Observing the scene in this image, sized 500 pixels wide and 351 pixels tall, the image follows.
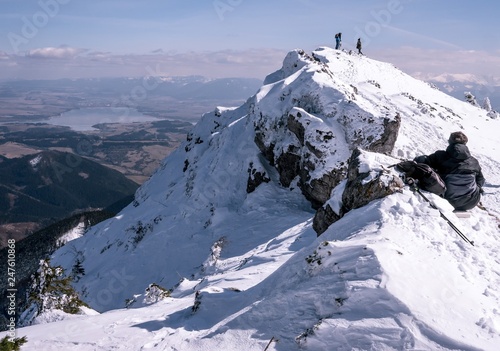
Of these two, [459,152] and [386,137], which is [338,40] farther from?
[459,152]

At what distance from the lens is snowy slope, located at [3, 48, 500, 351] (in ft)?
23.8

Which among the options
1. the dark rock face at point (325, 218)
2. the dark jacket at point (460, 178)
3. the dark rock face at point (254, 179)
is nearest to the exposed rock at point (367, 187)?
the dark rock face at point (325, 218)

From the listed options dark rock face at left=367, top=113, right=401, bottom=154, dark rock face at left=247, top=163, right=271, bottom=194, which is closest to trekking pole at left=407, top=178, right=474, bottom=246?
dark rock face at left=367, top=113, right=401, bottom=154

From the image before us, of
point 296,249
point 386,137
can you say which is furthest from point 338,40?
point 296,249

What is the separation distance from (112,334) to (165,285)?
1737cm

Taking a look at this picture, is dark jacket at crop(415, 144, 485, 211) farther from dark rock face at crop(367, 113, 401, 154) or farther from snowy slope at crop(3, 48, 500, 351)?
dark rock face at crop(367, 113, 401, 154)

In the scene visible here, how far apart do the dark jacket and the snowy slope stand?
0.77m

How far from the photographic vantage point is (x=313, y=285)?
8398 millimetres

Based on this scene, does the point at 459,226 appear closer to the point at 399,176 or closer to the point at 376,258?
the point at 399,176

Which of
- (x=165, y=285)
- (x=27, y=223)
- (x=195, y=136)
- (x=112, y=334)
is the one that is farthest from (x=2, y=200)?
(x=112, y=334)

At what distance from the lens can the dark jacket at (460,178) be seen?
39.0 ft

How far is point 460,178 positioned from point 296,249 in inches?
382

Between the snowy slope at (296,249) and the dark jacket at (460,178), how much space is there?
77 centimetres

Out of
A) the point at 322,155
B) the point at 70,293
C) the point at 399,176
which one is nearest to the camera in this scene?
the point at 399,176
